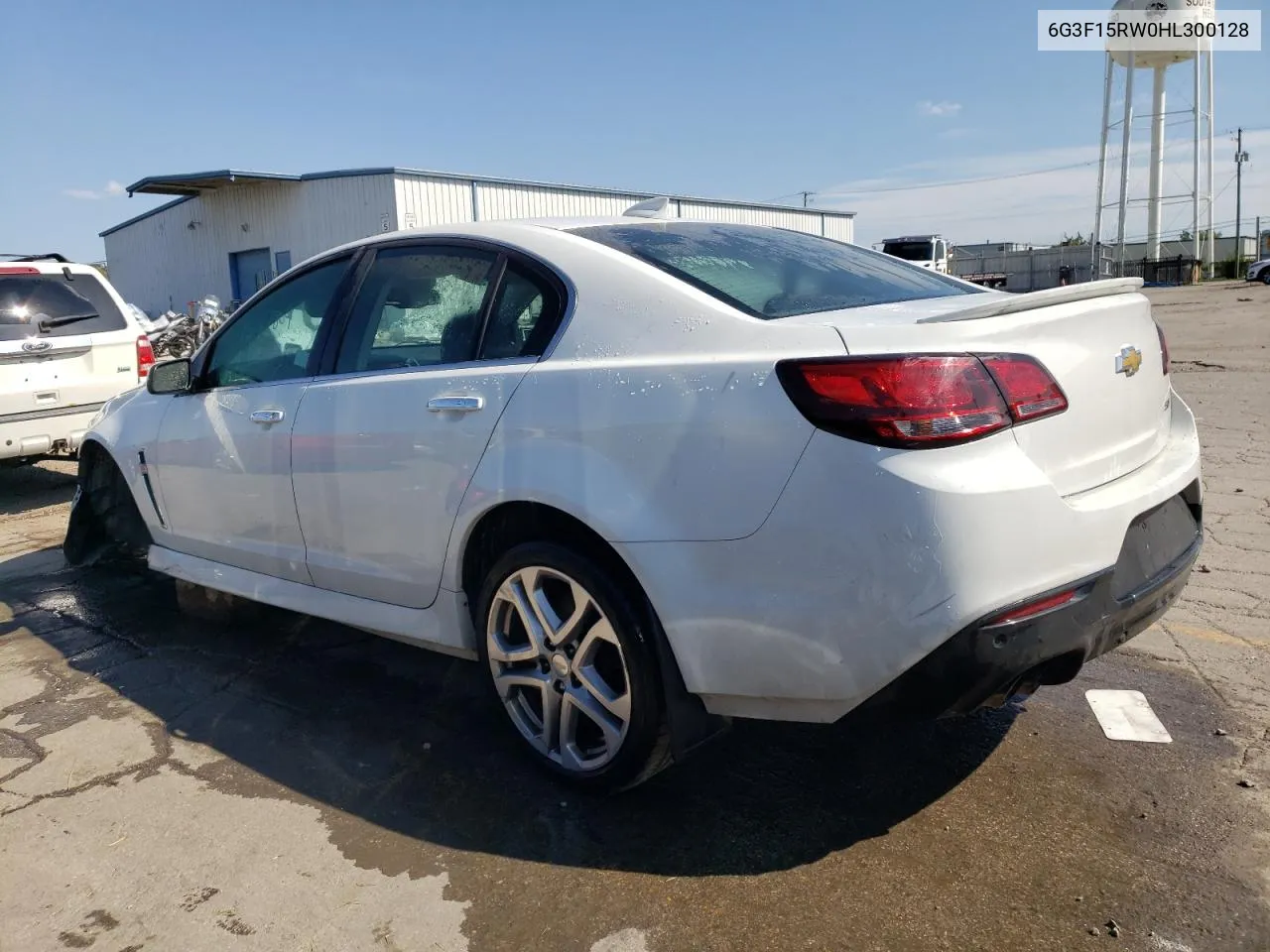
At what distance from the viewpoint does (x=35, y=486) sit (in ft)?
28.0

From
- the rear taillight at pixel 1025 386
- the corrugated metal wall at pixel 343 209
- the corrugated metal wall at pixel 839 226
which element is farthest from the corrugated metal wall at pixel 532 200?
the rear taillight at pixel 1025 386

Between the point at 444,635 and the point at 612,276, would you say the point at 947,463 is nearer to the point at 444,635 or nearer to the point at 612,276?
the point at 612,276

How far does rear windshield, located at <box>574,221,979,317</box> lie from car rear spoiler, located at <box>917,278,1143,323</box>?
352 mm

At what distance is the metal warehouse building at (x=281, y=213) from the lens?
75.2 ft

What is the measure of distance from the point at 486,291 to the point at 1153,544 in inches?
79.8

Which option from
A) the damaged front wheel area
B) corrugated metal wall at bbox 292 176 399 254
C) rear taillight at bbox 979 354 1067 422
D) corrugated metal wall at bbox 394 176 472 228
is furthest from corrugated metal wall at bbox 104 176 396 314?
rear taillight at bbox 979 354 1067 422

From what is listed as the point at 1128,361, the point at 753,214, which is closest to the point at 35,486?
the point at 1128,361

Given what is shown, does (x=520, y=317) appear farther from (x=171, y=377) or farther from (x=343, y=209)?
(x=343, y=209)

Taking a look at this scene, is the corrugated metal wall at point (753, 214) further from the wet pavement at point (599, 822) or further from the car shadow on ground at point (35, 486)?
the wet pavement at point (599, 822)

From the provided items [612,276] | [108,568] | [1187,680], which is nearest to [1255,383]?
[1187,680]

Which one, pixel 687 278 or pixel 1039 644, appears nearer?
pixel 1039 644

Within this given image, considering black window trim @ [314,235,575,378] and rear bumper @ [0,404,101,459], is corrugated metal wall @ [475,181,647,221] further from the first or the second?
black window trim @ [314,235,575,378]

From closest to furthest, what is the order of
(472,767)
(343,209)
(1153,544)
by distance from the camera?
(1153,544)
(472,767)
(343,209)

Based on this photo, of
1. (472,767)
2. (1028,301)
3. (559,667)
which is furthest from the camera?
(472,767)
